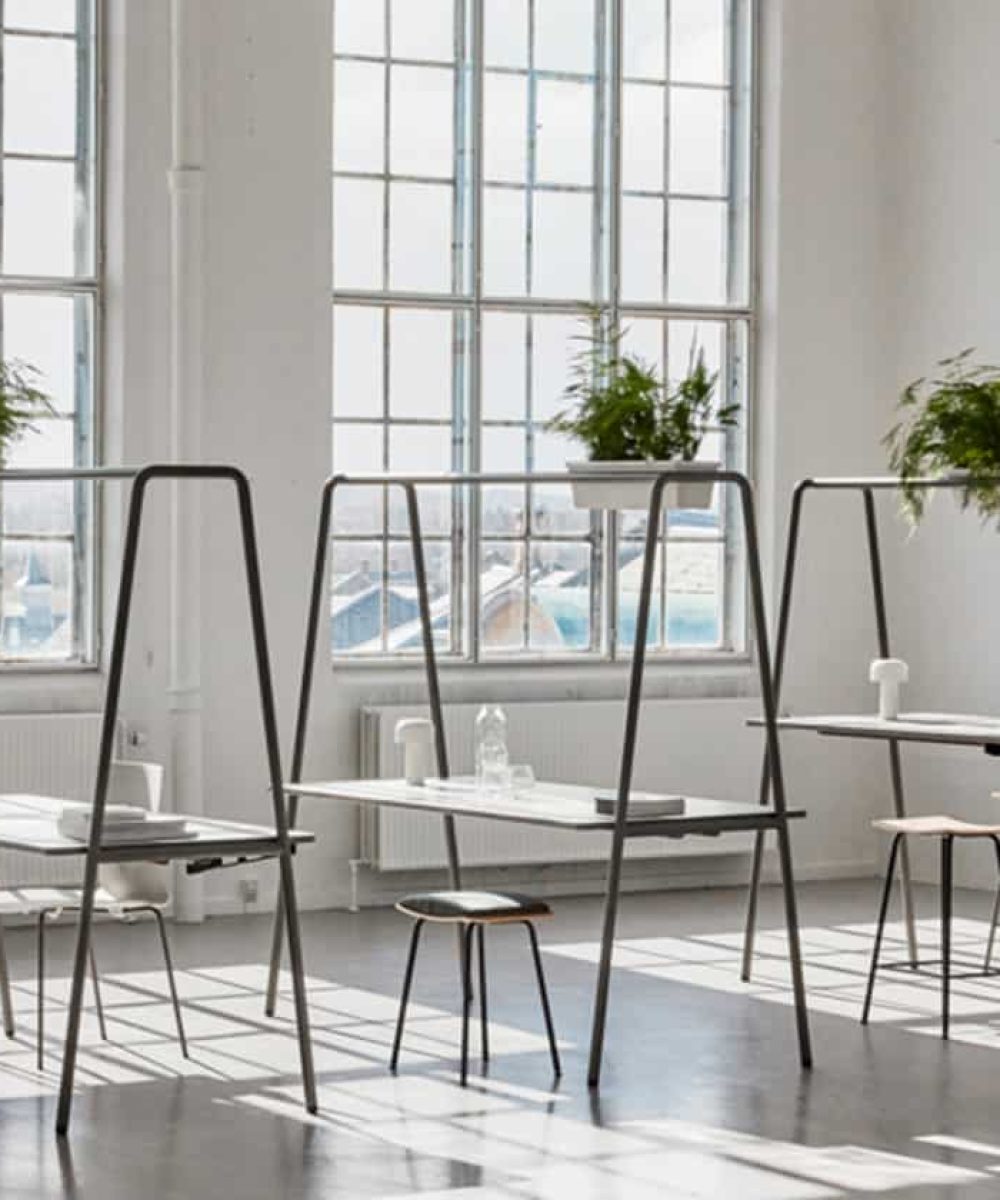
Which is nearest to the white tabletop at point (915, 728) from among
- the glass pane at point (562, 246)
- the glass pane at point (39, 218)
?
the glass pane at point (562, 246)

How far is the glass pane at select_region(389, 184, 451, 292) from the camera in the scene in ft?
35.1

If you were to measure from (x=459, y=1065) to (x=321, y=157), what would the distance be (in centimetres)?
435

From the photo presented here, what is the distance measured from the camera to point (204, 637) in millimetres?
9977

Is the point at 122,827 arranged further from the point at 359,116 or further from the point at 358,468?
the point at 359,116

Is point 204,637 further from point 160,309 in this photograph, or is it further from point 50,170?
point 50,170

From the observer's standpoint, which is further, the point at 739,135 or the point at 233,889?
the point at 739,135

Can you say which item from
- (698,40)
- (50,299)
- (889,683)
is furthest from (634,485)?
(698,40)

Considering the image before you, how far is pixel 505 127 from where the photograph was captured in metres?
10.9

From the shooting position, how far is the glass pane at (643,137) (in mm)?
11180

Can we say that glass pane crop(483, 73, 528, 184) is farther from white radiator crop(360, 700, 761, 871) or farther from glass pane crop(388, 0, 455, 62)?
white radiator crop(360, 700, 761, 871)

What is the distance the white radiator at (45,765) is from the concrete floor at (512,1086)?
32 centimetres

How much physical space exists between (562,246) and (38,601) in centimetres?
272

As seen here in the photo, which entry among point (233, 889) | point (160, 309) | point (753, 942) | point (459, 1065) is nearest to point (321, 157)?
point (160, 309)

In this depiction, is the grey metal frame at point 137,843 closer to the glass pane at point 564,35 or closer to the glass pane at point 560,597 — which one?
the glass pane at point 560,597
